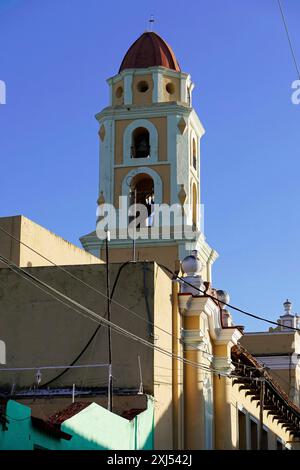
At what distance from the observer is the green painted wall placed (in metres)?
17.1

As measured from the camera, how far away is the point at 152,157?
121 feet

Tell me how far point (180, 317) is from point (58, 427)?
699cm

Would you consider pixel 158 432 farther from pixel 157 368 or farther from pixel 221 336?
pixel 221 336

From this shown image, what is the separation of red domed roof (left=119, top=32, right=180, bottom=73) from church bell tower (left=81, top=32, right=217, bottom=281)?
4 centimetres

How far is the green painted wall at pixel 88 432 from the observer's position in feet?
56.1

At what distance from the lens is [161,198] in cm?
3644

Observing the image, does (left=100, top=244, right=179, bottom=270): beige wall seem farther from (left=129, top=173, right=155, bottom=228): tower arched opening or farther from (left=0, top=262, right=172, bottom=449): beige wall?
(left=0, top=262, right=172, bottom=449): beige wall

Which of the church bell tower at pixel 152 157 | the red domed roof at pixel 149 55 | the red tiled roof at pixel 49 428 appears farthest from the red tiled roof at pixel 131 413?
the red domed roof at pixel 149 55

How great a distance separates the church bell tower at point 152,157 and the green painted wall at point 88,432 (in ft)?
44.0

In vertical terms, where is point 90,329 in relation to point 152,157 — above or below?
below

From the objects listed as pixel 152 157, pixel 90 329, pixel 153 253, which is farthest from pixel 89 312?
pixel 152 157

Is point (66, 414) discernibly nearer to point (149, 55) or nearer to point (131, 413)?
point (131, 413)

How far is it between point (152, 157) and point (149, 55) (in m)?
4.28
